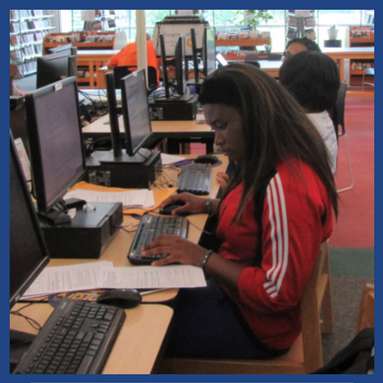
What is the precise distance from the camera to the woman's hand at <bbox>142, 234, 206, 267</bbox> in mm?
1279

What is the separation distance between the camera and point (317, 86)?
206 cm

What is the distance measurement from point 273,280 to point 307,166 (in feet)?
0.99

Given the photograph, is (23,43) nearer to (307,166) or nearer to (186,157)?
(186,157)

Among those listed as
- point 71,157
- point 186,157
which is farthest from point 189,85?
point 71,157

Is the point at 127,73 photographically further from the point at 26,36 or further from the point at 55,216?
the point at 26,36

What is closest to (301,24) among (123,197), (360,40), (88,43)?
(360,40)

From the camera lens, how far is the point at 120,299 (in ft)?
3.59

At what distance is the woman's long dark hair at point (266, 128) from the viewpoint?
1.20m

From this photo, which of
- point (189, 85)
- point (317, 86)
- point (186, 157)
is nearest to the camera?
point (317, 86)

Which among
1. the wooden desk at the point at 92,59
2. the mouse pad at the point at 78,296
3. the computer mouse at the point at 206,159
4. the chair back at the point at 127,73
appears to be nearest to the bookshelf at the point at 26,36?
the wooden desk at the point at 92,59

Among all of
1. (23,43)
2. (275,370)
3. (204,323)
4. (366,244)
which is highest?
(23,43)

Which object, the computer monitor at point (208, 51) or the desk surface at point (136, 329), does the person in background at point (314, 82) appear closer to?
the desk surface at point (136, 329)

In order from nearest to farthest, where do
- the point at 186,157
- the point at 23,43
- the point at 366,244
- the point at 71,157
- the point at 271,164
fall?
the point at 271,164 < the point at 71,157 < the point at 186,157 < the point at 366,244 < the point at 23,43

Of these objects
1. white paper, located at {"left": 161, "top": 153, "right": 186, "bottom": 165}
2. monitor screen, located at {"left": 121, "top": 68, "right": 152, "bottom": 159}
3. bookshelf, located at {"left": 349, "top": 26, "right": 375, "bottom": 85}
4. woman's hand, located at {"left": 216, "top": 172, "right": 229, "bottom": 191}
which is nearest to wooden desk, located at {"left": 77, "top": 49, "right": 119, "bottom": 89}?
bookshelf, located at {"left": 349, "top": 26, "right": 375, "bottom": 85}
